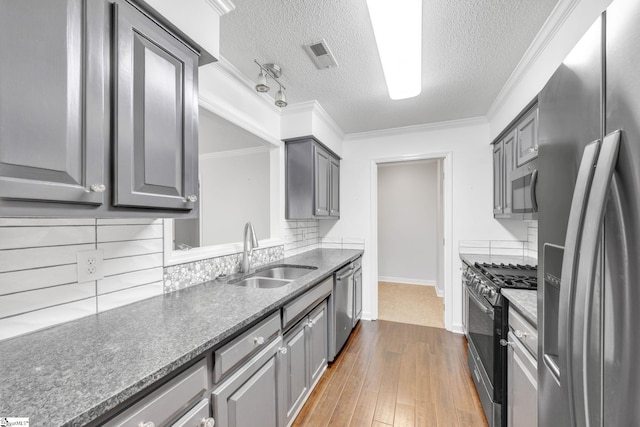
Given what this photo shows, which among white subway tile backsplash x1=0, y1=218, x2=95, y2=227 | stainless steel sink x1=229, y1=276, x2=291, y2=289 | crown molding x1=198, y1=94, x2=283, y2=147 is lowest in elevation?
stainless steel sink x1=229, y1=276, x2=291, y2=289

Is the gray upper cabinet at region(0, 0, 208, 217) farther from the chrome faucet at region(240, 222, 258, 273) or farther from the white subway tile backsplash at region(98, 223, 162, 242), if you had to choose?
the chrome faucet at region(240, 222, 258, 273)

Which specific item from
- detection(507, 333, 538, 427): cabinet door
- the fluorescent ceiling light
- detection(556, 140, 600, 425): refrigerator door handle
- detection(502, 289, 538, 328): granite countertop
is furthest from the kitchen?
detection(507, 333, 538, 427): cabinet door

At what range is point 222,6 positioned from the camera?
4.34 feet

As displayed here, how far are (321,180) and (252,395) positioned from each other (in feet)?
7.06

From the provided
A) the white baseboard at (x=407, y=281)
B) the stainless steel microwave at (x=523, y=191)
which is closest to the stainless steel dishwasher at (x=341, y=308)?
the stainless steel microwave at (x=523, y=191)

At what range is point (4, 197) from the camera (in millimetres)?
643

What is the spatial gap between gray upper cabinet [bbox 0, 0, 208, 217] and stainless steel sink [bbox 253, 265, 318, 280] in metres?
1.24

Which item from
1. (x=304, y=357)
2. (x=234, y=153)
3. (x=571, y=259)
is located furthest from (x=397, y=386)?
(x=234, y=153)

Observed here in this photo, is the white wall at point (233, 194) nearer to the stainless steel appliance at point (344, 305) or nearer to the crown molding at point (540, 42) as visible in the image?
the stainless steel appliance at point (344, 305)

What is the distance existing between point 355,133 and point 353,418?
3.07 meters

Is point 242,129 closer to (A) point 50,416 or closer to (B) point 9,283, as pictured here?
(B) point 9,283

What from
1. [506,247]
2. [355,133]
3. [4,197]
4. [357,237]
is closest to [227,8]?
[4,197]

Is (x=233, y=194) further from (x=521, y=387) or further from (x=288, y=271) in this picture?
(x=521, y=387)

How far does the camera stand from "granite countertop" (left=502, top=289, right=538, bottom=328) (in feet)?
3.83
